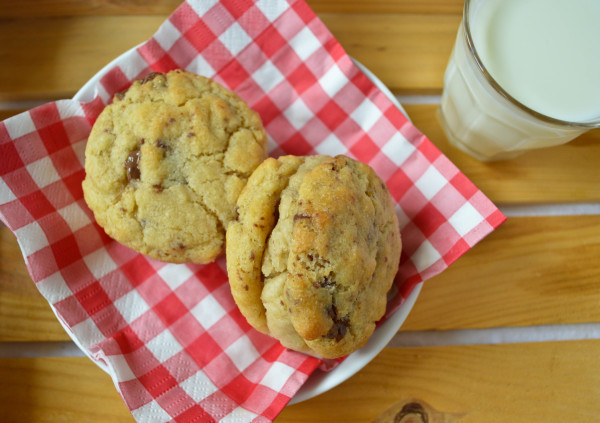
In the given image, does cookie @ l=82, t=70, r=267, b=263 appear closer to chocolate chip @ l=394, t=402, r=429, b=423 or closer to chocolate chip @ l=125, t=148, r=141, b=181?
chocolate chip @ l=125, t=148, r=141, b=181

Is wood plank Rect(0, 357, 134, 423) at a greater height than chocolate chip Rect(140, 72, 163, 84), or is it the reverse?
chocolate chip Rect(140, 72, 163, 84)

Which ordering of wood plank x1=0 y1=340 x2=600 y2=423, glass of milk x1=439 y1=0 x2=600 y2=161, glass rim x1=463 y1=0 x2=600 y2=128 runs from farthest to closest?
wood plank x1=0 y1=340 x2=600 y2=423, glass of milk x1=439 y1=0 x2=600 y2=161, glass rim x1=463 y1=0 x2=600 y2=128

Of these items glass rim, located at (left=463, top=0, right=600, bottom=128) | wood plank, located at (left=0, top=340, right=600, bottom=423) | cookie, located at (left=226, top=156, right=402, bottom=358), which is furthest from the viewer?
wood plank, located at (left=0, top=340, right=600, bottom=423)

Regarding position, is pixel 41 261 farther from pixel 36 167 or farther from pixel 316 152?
pixel 316 152

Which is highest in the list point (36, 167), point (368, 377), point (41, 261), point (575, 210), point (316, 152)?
point (36, 167)

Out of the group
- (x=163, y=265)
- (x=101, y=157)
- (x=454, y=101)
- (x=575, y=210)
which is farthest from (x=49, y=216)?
(x=575, y=210)

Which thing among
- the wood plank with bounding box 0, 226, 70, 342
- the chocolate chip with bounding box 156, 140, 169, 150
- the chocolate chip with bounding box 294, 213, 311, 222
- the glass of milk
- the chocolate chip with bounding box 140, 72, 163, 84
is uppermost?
the chocolate chip with bounding box 140, 72, 163, 84

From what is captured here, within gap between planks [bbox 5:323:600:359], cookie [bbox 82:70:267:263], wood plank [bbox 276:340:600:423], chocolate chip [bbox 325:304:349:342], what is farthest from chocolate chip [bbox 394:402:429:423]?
cookie [bbox 82:70:267:263]
